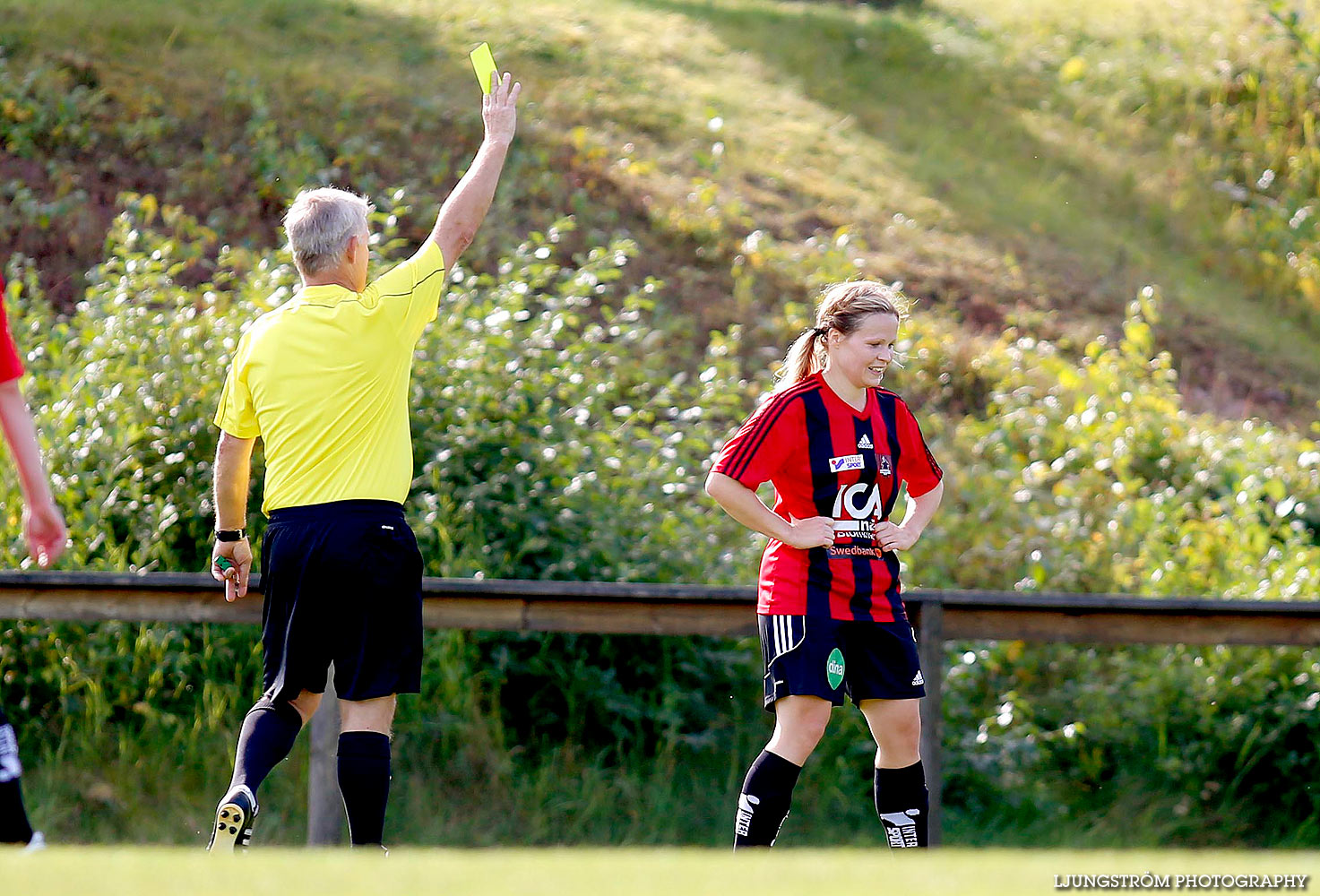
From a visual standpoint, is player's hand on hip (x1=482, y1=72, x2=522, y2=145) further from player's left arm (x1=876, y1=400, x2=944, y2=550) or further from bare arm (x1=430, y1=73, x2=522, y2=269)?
player's left arm (x1=876, y1=400, x2=944, y2=550)

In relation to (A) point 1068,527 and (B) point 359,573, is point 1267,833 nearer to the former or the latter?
(A) point 1068,527

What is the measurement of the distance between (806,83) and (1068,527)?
890cm

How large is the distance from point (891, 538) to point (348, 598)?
1.58 m

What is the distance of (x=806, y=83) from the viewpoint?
16.0m

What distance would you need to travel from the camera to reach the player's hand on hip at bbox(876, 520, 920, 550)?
4.41 m

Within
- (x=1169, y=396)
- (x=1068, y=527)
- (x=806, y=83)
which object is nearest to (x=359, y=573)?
(x=1068, y=527)

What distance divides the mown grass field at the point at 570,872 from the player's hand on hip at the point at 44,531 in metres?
0.69

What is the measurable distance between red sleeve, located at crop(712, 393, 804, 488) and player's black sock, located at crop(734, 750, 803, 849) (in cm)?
82

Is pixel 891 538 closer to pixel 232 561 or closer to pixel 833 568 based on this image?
pixel 833 568

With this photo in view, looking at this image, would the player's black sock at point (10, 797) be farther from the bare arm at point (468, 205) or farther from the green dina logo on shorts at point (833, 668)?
the green dina logo on shorts at point (833, 668)

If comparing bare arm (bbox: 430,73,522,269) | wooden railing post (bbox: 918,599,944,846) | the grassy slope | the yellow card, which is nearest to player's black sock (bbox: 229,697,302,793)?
bare arm (bbox: 430,73,522,269)

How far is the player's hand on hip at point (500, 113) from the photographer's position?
14.7ft

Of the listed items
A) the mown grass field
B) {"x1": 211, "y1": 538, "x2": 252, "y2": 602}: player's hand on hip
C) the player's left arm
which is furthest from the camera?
the player's left arm

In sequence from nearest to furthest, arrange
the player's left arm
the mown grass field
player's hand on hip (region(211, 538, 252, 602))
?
the mown grass field
player's hand on hip (region(211, 538, 252, 602))
the player's left arm
